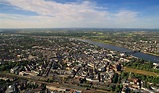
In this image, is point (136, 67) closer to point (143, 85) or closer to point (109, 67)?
point (109, 67)

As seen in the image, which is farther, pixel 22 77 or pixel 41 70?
pixel 41 70

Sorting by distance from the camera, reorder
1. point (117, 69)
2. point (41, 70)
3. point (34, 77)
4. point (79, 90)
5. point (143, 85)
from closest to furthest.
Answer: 1. point (79, 90)
2. point (143, 85)
3. point (34, 77)
4. point (41, 70)
5. point (117, 69)

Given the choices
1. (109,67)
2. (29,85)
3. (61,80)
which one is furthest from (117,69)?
(29,85)

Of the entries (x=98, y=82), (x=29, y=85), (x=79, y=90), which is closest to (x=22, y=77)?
(x=29, y=85)

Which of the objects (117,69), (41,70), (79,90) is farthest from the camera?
(117,69)

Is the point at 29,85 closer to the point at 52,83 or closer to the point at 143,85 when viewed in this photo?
the point at 52,83

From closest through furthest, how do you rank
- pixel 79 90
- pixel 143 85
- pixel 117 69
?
pixel 79 90
pixel 143 85
pixel 117 69

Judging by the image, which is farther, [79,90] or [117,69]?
[117,69]

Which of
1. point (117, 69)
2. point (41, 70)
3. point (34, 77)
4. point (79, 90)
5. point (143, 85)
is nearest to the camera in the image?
point (79, 90)
